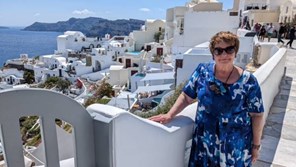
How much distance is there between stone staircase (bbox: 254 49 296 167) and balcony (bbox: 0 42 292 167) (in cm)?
157

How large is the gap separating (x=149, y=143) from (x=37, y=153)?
1655 millimetres

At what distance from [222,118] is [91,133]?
0.89 metres

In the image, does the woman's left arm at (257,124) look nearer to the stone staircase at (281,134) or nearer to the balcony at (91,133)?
the balcony at (91,133)

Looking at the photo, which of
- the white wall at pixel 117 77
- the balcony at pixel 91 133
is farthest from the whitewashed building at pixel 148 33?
the balcony at pixel 91 133

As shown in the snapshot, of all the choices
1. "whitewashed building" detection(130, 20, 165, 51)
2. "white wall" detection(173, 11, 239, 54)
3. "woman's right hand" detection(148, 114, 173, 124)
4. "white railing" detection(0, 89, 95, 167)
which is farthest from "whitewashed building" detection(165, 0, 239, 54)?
"whitewashed building" detection(130, 20, 165, 51)

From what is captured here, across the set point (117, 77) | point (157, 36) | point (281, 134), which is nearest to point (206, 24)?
point (117, 77)

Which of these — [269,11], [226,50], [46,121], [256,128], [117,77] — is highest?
[269,11]

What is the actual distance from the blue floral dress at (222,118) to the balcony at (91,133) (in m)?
0.17

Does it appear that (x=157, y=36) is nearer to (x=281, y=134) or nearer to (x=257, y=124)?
(x=281, y=134)

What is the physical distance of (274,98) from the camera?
489 centimetres

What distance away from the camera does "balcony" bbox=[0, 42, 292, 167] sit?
3.55 feet

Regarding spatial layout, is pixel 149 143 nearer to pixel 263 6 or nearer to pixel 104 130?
pixel 104 130

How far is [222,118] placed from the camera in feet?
5.80

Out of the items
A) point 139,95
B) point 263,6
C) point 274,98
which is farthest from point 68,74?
point 274,98
